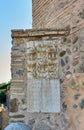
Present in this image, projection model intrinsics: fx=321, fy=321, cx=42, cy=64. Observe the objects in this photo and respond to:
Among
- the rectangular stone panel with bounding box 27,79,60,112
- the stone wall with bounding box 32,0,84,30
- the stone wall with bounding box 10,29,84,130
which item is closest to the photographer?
the stone wall with bounding box 10,29,84,130

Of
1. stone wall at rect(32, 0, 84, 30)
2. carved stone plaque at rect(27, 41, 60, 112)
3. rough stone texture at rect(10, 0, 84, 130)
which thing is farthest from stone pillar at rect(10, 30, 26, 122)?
stone wall at rect(32, 0, 84, 30)

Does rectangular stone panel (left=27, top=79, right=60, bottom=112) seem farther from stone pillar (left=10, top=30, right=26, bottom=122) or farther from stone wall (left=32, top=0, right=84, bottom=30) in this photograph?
stone wall (left=32, top=0, right=84, bottom=30)

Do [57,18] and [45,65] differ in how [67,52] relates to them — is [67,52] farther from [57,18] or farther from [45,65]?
[57,18]

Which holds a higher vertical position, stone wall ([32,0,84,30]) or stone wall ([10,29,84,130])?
stone wall ([32,0,84,30])

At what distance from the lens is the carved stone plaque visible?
4.84m

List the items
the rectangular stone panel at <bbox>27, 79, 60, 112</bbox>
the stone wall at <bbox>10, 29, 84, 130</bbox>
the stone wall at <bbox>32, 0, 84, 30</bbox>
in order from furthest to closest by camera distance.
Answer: the stone wall at <bbox>32, 0, 84, 30</bbox>, the rectangular stone panel at <bbox>27, 79, 60, 112</bbox>, the stone wall at <bbox>10, 29, 84, 130</bbox>

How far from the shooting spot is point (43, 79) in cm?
491

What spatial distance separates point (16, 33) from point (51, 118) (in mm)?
1448

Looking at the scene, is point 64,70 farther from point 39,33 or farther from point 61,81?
point 39,33

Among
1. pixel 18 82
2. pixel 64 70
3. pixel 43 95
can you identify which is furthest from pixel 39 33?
pixel 43 95

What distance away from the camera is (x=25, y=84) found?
195 inches

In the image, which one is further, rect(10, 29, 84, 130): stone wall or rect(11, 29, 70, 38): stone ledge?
rect(11, 29, 70, 38): stone ledge

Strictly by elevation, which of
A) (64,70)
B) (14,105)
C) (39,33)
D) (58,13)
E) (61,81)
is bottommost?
(14,105)

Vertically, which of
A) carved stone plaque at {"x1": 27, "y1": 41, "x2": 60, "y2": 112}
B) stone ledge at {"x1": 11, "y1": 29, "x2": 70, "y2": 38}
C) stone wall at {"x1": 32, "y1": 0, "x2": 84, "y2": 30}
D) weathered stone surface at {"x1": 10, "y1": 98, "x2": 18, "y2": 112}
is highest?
stone wall at {"x1": 32, "y1": 0, "x2": 84, "y2": 30}
